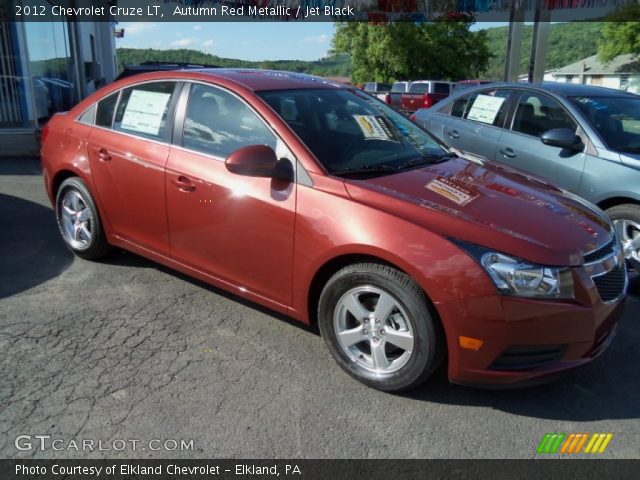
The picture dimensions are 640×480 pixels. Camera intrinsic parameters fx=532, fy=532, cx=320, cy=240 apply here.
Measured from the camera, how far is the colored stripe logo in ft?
8.38

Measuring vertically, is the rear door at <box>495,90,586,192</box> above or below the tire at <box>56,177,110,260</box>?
above

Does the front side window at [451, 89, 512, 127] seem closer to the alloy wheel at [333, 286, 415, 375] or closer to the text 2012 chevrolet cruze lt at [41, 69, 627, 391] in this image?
the text 2012 chevrolet cruze lt at [41, 69, 627, 391]

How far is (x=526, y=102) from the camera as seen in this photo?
17.9 ft

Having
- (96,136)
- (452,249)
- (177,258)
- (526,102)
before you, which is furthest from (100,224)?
(526,102)

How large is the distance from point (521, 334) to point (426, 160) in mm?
1466

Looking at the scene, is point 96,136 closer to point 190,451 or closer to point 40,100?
point 190,451

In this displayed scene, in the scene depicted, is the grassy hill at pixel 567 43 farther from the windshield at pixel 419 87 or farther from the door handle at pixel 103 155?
the door handle at pixel 103 155

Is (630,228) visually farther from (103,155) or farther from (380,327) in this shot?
(103,155)

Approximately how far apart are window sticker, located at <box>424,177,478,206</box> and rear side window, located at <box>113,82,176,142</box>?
75.3 inches

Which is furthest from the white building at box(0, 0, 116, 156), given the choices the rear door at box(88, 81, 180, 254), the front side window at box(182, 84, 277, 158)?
the front side window at box(182, 84, 277, 158)

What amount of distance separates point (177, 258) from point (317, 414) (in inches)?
64.9

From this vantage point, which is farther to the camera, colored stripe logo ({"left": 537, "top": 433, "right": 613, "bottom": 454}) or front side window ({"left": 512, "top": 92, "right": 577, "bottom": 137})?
front side window ({"left": 512, "top": 92, "right": 577, "bottom": 137})

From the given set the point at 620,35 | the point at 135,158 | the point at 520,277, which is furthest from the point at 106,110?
the point at 620,35

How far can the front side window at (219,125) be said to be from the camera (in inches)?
134
